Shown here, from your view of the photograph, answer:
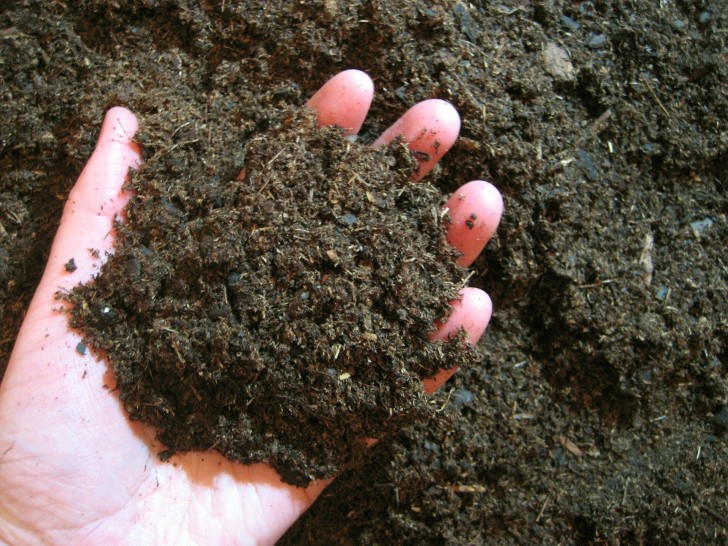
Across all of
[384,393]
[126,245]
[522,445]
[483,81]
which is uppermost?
[483,81]

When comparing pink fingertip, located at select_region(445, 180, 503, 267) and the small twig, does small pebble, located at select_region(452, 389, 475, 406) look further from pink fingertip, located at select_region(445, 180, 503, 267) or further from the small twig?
the small twig

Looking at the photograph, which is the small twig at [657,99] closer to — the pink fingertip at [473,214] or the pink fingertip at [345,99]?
the pink fingertip at [473,214]

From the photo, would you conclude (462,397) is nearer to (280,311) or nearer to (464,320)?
(464,320)

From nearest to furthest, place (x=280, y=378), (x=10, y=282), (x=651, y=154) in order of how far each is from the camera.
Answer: (x=280, y=378)
(x=10, y=282)
(x=651, y=154)

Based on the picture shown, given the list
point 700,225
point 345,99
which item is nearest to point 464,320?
point 345,99

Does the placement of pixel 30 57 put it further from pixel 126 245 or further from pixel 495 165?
pixel 495 165

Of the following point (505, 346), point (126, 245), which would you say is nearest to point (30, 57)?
point (126, 245)

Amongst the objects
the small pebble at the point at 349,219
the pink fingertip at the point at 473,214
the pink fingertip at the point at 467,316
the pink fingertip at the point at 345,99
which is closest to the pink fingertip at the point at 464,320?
the pink fingertip at the point at 467,316

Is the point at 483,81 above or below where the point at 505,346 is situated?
above
